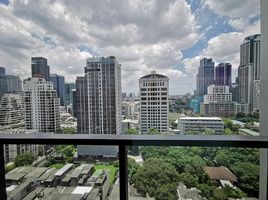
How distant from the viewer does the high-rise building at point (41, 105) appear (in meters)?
1.63

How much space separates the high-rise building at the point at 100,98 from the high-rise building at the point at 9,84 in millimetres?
529

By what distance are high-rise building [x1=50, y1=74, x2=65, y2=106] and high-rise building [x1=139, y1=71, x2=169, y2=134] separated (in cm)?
67

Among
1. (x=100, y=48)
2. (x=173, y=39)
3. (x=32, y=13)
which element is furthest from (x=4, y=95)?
(x=173, y=39)

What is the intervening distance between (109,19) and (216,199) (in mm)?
1529

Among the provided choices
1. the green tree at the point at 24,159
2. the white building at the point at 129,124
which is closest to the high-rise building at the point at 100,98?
the white building at the point at 129,124

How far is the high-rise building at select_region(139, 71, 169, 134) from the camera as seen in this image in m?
1.53

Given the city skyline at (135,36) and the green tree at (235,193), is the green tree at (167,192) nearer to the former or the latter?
the green tree at (235,193)

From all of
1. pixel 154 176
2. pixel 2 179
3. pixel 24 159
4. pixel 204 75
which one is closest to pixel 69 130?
pixel 24 159

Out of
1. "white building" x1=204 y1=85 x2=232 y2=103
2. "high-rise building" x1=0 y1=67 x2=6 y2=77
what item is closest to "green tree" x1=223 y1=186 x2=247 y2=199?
"white building" x1=204 y1=85 x2=232 y2=103

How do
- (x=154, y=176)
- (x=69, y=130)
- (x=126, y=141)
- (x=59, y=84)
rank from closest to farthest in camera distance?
(x=126, y=141), (x=154, y=176), (x=69, y=130), (x=59, y=84)

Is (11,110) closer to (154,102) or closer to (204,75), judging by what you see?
(154,102)

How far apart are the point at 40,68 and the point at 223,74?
1520 millimetres

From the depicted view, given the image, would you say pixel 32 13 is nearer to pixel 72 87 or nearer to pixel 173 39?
pixel 72 87

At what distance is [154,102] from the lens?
157 cm
